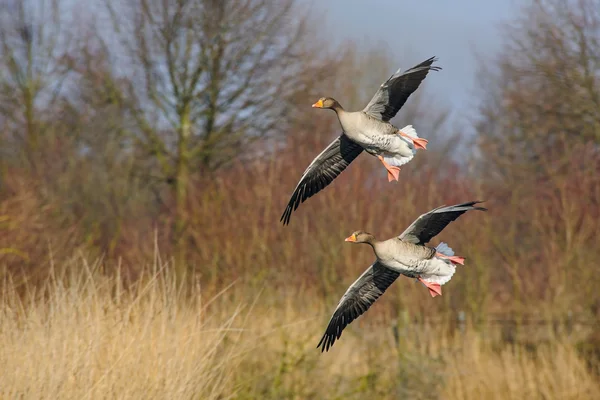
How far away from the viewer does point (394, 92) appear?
2189 mm

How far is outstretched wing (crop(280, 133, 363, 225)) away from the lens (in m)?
2.29

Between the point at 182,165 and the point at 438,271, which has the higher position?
the point at 182,165

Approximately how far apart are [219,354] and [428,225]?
5.46 meters

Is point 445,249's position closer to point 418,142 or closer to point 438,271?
point 438,271

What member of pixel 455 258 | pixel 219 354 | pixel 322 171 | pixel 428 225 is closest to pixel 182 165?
pixel 219 354

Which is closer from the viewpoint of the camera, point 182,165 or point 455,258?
point 455,258

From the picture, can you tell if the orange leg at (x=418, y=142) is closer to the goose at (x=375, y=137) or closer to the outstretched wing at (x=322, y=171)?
the goose at (x=375, y=137)

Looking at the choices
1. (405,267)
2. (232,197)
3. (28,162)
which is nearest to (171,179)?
(28,162)

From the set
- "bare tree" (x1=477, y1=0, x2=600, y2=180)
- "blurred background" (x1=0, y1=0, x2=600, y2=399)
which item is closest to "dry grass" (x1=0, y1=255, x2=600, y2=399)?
"blurred background" (x1=0, y1=0, x2=600, y2=399)

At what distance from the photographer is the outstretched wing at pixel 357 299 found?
223cm

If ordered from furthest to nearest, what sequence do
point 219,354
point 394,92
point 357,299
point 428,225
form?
point 219,354 < point 357,299 < point 394,92 < point 428,225

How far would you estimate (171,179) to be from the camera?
763 inches

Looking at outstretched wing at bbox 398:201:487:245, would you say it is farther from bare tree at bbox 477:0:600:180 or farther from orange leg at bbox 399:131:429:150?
bare tree at bbox 477:0:600:180

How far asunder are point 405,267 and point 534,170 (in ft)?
69.3
